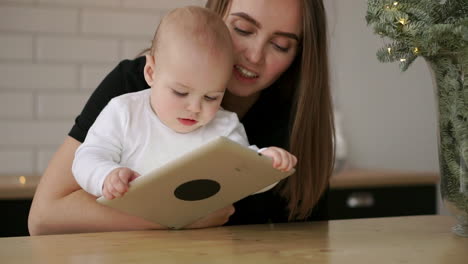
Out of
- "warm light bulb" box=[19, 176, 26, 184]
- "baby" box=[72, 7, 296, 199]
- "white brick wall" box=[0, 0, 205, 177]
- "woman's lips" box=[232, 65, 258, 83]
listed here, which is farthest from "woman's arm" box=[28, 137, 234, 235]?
"white brick wall" box=[0, 0, 205, 177]

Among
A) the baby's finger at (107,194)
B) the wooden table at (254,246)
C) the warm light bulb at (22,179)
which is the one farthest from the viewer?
the warm light bulb at (22,179)

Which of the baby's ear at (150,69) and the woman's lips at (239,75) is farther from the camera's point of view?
the woman's lips at (239,75)

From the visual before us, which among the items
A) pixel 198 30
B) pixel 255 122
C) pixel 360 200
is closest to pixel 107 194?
pixel 198 30

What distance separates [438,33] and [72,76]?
206 centimetres

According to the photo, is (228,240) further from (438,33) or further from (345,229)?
(438,33)

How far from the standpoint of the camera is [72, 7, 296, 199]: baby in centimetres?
125

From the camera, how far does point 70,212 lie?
1.37 m

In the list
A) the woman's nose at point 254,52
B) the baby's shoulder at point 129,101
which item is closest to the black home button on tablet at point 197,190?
the baby's shoulder at point 129,101

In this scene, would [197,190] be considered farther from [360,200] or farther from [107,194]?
[360,200]

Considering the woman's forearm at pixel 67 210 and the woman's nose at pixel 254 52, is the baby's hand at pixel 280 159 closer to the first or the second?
the woman's forearm at pixel 67 210

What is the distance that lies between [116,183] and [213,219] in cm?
31

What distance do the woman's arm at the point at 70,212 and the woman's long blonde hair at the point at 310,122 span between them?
0.29 meters

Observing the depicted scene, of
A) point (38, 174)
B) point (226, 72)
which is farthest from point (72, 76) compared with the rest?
point (226, 72)

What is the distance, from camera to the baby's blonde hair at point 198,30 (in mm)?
1267
